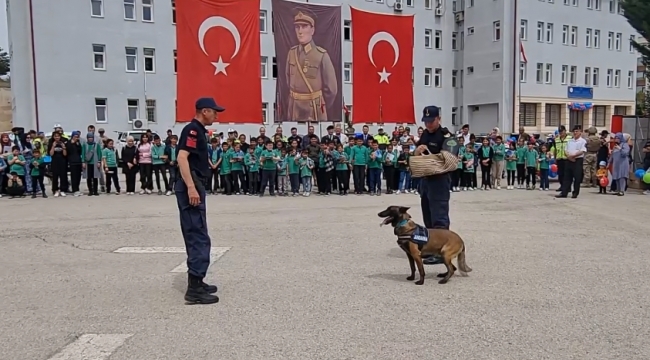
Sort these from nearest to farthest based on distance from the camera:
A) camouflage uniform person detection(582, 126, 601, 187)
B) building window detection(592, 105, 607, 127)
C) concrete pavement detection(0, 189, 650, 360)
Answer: concrete pavement detection(0, 189, 650, 360) → camouflage uniform person detection(582, 126, 601, 187) → building window detection(592, 105, 607, 127)

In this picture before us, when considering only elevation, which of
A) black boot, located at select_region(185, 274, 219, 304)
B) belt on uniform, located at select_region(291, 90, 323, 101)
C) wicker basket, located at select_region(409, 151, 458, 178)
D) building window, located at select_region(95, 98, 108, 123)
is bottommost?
black boot, located at select_region(185, 274, 219, 304)

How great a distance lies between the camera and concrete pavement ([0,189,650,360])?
4.52 meters

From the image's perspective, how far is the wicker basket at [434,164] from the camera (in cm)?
693

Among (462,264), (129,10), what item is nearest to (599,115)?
(129,10)

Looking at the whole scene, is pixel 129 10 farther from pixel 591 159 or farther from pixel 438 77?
pixel 591 159

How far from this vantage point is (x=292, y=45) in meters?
17.5

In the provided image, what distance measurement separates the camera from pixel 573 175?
48.7 ft

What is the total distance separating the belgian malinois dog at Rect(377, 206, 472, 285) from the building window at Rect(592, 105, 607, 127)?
173 ft

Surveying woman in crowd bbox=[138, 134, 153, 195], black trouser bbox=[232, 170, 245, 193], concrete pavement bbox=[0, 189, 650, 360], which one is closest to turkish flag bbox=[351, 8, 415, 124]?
black trouser bbox=[232, 170, 245, 193]

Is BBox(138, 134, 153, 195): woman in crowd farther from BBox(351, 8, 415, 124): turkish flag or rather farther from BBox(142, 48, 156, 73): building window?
BBox(142, 48, 156, 73): building window

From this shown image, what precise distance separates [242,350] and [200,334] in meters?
0.55

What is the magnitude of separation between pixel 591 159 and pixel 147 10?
29.0 metres

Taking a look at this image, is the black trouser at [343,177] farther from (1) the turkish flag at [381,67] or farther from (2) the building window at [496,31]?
(2) the building window at [496,31]

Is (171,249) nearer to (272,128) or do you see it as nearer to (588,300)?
(588,300)
